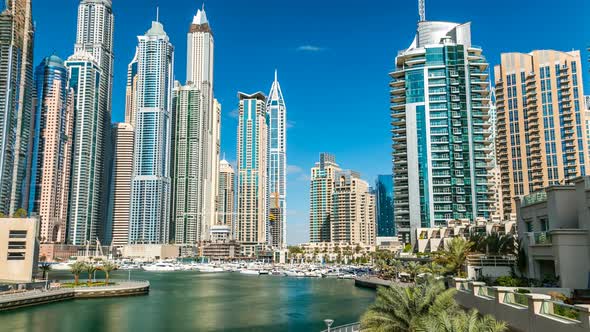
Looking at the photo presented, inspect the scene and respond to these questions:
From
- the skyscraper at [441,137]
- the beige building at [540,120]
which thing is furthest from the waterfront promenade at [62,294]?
the beige building at [540,120]

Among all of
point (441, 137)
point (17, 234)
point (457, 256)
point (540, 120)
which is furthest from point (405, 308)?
point (540, 120)

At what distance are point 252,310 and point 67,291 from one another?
101 ft

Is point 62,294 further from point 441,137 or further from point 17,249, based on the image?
point 441,137

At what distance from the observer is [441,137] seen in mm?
117000

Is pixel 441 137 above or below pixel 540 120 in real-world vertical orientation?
below

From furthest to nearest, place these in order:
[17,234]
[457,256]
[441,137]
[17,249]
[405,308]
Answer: [441,137] → [17,234] → [17,249] → [457,256] → [405,308]

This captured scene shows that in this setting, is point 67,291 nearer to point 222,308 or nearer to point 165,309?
point 165,309

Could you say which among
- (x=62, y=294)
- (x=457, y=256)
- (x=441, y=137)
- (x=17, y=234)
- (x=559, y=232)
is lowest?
(x=62, y=294)

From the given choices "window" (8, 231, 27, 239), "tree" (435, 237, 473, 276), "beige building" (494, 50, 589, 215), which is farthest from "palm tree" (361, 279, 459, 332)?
"beige building" (494, 50, 589, 215)

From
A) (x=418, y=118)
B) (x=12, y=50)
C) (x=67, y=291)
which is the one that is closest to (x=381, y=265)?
(x=418, y=118)

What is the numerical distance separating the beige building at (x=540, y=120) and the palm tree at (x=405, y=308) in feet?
412

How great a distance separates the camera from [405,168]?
11956 centimetres

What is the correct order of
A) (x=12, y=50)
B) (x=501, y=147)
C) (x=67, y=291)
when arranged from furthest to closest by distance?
(x=12, y=50) → (x=501, y=147) → (x=67, y=291)

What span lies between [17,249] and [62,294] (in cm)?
1223
